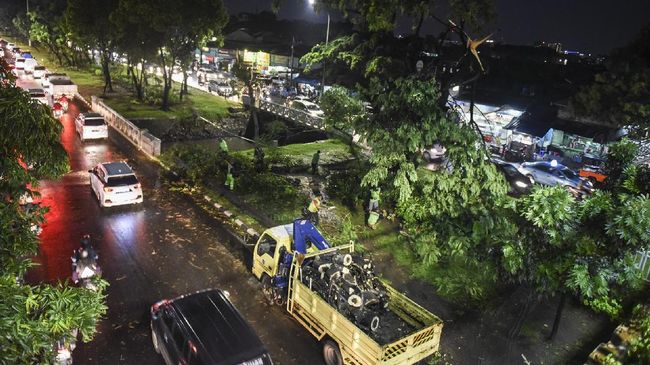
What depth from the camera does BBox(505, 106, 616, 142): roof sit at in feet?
92.7

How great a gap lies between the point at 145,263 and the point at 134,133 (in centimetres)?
1520

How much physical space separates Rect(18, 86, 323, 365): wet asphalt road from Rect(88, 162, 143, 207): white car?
40 cm

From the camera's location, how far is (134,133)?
1027 inches

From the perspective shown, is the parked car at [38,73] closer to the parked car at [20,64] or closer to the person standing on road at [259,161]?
the parked car at [20,64]

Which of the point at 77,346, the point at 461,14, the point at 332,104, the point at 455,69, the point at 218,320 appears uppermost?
the point at 461,14

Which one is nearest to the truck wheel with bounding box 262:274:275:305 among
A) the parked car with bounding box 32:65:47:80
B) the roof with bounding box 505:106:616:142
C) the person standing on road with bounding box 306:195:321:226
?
the person standing on road with bounding box 306:195:321:226

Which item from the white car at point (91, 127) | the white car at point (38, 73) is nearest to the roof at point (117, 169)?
the white car at point (91, 127)

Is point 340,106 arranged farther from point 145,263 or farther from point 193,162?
point 145,263

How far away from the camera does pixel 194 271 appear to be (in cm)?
1286

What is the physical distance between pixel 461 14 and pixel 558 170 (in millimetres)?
15560

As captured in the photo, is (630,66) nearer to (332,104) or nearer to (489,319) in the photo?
(332,104)

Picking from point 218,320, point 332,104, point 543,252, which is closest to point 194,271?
point 218,320

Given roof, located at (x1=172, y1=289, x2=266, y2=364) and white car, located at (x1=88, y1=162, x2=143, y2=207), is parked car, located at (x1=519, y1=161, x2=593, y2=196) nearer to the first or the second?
white car, located at (x1=88, y1=162, x2=143, y2=207)

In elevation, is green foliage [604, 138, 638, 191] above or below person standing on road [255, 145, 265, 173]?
above
